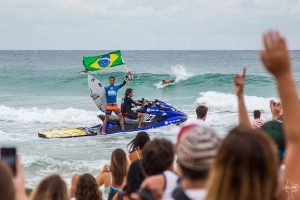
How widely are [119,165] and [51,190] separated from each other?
2212 millimetres

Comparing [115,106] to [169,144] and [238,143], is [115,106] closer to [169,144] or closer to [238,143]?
[169,144]

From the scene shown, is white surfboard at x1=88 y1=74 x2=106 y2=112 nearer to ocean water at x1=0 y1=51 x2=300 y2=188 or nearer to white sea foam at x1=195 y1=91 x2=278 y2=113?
ocean water at x1=0 y1=51 x2=300 y2=188

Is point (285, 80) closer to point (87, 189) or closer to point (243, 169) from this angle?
point (243, 169)

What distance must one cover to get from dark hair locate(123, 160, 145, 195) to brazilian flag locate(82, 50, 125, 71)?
10.7m

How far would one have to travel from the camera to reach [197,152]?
2572 mm

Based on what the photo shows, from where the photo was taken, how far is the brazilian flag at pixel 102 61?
1519cm

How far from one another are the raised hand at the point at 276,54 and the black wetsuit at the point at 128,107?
38.9 ft

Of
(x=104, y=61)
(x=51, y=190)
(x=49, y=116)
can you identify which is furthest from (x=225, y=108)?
(x=51, y=190)

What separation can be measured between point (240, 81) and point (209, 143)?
2.37 feet

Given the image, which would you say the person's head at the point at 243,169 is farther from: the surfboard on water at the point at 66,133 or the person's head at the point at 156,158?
the surfboard on water at the point at 66,133

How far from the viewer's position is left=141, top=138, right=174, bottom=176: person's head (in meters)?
3.56

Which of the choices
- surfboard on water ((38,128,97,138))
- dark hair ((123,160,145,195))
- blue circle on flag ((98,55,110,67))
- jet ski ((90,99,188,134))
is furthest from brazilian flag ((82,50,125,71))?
dark hair ((123,160,145,195))

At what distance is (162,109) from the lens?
15.0 m

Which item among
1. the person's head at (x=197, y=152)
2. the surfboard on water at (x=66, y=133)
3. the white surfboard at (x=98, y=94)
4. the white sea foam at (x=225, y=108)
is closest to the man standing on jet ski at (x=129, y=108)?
the white surfboard at (x=98, y=94)
